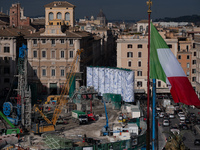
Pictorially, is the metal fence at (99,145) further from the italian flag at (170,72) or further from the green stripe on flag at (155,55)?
the italian flag at (170,72)

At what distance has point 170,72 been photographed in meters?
23.6

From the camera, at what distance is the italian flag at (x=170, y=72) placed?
22.8m

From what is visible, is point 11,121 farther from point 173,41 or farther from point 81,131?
point 173,41

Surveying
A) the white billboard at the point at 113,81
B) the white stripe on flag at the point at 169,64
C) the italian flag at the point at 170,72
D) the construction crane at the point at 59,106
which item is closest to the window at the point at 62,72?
the construction crane at the point at 59,106

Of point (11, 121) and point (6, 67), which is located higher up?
point (6, 67)

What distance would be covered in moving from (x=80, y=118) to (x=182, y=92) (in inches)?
1477

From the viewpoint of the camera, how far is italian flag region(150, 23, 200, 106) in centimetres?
2283

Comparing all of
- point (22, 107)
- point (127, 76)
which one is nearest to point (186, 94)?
point (22, 107)

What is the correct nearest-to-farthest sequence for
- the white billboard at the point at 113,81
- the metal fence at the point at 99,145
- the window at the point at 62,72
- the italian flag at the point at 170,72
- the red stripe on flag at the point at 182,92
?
the red stripe on flag at the point at 182,92 < the italian flag at the point at 170,72 < the metal fence at the point at 99,145 < the white billboard at the point at 113,81 < the window at the point at 62,72

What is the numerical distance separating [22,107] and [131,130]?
13.8 metres

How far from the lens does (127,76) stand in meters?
77.6

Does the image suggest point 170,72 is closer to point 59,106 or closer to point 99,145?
point 99,145

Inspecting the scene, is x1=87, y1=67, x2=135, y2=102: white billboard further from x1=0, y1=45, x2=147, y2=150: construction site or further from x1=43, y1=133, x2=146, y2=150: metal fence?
x1=43, y1=133, x2=146, y2=150: metal fence

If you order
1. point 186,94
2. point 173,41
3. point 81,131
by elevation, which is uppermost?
point 173,41
